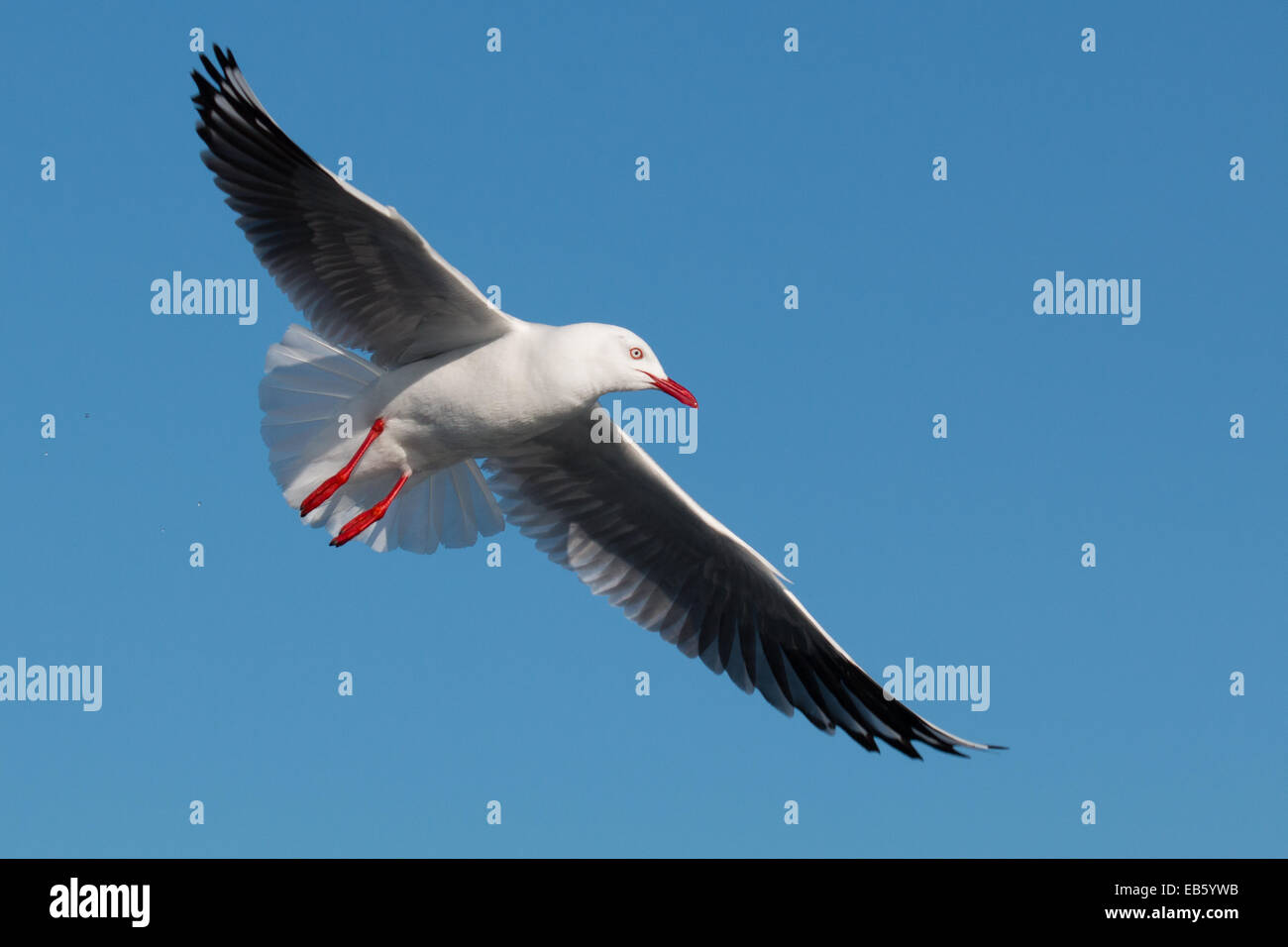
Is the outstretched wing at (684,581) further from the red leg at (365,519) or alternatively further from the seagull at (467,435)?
the red leg at (365,519)

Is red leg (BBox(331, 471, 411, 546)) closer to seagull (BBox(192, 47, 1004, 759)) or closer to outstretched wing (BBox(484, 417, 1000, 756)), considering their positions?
seagull (BBox(192, 47, 1004, 759))

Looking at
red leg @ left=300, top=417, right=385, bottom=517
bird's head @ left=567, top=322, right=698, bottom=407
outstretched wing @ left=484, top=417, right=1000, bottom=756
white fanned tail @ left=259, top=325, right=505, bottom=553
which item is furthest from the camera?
outstretched wing @ left=484, top=417, right=1000, bottom=756

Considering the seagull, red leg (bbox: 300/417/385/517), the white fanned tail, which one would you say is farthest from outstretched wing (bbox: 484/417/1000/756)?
red leg (bbox: 300/417/385/517)

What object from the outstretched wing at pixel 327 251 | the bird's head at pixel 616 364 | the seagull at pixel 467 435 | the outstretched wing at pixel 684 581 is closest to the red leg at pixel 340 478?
the seagull at pixel 467 435

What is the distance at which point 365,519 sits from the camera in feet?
25.5

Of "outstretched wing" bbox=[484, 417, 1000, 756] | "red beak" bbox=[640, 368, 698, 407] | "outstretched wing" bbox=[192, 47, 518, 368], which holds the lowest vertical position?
"outstretched wing" bbox=[484, 417, 1000, 756]

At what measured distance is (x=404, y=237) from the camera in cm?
709

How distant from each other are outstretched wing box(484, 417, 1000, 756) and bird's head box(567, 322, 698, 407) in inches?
35.3

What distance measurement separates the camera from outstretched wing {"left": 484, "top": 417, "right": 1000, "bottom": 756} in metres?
8.25

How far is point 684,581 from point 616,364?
Result: 5.44 ft

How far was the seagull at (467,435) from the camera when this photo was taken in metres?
7.32

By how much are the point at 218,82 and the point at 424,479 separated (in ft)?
6.70

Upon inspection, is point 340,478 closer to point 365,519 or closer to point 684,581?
point 365,519

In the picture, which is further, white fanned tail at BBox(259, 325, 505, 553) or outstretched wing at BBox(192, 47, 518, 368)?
white fanned tail at BBox(259, 325, 505, 553)
